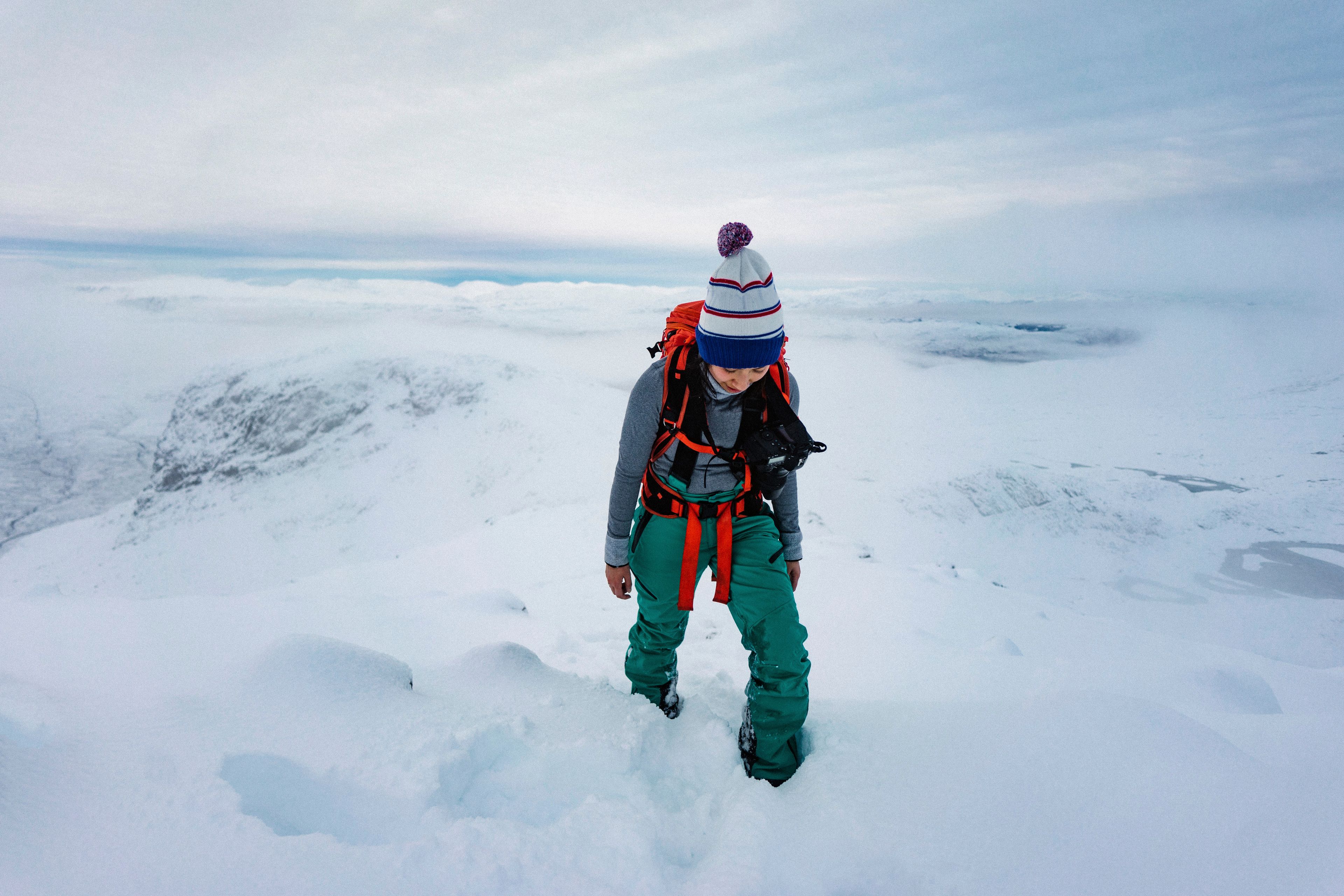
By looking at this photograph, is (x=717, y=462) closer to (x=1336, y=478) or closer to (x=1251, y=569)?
(x=1251, y=569)

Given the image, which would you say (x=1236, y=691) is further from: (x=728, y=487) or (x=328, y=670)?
(x=328, y=670)

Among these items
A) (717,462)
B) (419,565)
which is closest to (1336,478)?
(717,462)

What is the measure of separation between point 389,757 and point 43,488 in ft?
438

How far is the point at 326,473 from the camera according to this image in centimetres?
3116

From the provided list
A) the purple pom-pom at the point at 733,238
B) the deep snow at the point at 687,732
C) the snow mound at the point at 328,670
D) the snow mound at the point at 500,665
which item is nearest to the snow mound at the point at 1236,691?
the deep snow at the point at 687,732

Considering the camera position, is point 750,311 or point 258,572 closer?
point 750,311

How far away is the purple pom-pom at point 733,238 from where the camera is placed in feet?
8.59

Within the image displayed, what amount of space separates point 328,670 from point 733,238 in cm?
290

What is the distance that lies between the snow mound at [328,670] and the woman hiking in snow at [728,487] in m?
1.27

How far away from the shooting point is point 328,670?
2.61 meters

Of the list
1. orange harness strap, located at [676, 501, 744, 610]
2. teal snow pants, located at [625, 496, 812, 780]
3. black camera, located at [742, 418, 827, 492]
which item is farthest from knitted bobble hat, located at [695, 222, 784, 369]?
teal snow pants, located at [625, 496, 812, 780]

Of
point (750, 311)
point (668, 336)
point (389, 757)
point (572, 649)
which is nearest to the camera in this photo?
point (389, 757)

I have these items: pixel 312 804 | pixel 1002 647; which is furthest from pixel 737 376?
pixel 1002 647

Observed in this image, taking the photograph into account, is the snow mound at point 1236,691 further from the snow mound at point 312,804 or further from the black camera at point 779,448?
the snow mound at point 312,804
